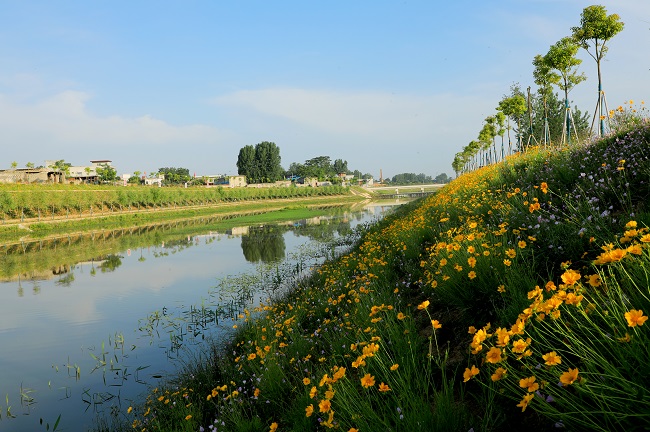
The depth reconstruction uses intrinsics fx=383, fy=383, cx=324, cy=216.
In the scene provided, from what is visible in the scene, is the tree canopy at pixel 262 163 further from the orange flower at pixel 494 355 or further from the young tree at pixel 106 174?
the orange flower at pixel 494 355

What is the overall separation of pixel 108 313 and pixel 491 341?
48.5ft

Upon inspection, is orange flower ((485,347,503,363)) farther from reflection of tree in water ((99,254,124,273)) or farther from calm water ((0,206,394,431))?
reflection of tree in water ((99,254,124,273))

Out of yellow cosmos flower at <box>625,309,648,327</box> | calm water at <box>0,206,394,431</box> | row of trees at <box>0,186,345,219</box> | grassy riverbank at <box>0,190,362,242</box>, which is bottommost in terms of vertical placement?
calm water at <box>0,206,394,431</box>

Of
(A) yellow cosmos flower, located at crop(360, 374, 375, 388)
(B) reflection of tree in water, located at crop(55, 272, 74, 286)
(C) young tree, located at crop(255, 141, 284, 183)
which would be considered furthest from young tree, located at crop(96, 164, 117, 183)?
(A) yellow cosmos flower, located at crop(360, 374, 375, 388)

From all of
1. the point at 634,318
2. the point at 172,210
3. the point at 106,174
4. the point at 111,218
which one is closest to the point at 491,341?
the point at 634,318

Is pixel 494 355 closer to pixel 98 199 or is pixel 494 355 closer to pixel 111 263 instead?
pixel 111 263

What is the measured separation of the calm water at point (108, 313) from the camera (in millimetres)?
8398

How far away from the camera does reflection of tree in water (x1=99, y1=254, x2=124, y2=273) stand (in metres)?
22.7

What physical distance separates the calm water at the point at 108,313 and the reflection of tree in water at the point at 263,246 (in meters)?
0.15

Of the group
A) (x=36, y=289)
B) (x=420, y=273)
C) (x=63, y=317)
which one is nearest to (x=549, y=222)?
(x=420, y=273)

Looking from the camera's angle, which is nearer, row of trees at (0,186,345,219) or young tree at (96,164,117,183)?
row of trees at (0,186,345,219)

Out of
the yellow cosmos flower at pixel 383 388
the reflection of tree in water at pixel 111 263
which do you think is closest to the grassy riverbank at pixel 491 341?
the yellow cosmos flower at pixel 383 388

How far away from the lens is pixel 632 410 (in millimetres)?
1916

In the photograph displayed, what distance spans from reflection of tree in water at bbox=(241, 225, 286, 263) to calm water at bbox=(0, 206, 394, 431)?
15cm
